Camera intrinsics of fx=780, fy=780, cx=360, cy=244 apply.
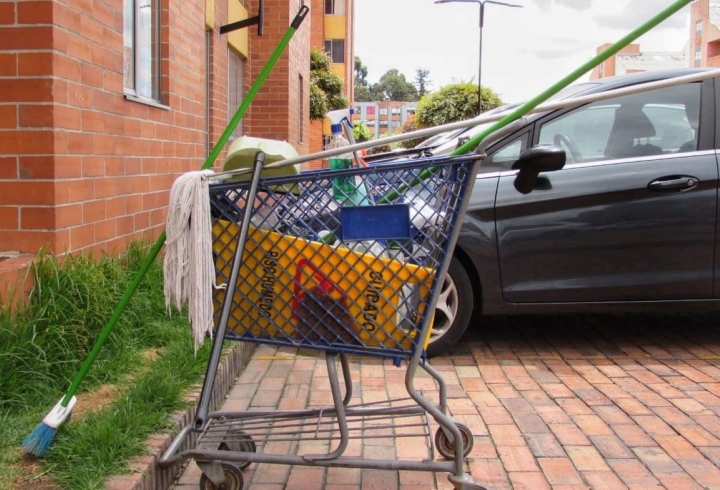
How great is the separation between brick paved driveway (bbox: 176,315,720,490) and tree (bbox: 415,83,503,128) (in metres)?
20.1

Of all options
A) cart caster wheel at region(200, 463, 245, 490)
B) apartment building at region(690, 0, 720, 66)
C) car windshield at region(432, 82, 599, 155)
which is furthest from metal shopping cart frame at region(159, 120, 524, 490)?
apartment building at region(690, 0, 720, 66)

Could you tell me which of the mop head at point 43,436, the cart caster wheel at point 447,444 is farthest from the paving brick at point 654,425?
the mop head at point 43,436

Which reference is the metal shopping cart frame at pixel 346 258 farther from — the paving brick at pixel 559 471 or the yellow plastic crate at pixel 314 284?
the paving brick at pixel 559 471

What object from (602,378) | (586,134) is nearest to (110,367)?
(602,378)

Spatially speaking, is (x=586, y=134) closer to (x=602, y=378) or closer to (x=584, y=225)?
(x=584, y=225)

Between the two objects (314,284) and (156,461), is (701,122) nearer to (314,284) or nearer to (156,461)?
(314,284)

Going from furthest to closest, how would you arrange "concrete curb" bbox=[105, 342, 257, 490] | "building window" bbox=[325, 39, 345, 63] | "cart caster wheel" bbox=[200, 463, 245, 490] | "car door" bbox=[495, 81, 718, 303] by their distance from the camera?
"building window" bbox=[325, 39, 345, 63] → "car door" bbox=[495, 81, 718, 303] → "cart caster wheel" bbox=[200, 463, 245, 490] → "concrete curb" bbox=[105, 342, 257, 490]

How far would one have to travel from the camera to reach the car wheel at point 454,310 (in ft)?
16.3

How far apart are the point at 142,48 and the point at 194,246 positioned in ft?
11.4

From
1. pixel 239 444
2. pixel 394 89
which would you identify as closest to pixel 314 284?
pixel 239 444

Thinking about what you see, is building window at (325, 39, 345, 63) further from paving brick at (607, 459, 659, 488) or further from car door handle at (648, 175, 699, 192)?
paving brick at (607, 459, 659, 488)

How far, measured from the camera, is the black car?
495 cm

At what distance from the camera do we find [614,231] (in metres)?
4.96

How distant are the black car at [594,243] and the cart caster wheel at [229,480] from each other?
2.24 metres
